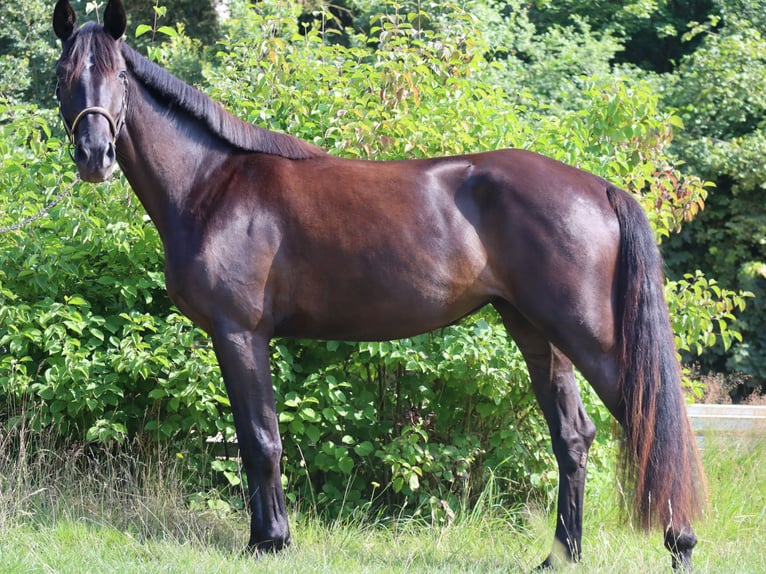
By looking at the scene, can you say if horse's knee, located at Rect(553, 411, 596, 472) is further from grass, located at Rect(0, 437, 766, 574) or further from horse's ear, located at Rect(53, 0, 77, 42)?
horse's ear, located at Rect(53, 0, 77, 42)

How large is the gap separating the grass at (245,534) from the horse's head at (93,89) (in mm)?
1811

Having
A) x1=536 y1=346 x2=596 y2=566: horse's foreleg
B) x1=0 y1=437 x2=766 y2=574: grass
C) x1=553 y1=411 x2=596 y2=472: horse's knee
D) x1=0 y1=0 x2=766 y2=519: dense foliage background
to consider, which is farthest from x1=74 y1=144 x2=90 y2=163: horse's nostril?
x1=553 y1=411 x2=596 y2=472: horse's knee

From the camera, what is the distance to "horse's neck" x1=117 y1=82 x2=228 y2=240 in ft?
14.4

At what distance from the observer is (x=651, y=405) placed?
402cm

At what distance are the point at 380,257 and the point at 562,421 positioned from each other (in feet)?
4.14

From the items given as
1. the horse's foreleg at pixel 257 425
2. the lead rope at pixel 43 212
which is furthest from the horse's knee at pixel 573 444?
the lead rope at pixel 43 212

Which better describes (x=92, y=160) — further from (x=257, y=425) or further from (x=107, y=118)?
(x=257, y=425)

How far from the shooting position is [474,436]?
17.6 feet

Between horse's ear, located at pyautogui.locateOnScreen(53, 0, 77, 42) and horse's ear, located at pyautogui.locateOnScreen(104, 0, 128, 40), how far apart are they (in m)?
0.19

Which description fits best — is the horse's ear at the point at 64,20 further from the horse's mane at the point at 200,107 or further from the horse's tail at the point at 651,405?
the horse's tail at the point at 651,405

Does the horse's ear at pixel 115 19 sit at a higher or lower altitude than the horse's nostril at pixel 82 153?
higher

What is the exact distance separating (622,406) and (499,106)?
2.54m

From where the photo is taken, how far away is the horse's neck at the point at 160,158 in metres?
4.40

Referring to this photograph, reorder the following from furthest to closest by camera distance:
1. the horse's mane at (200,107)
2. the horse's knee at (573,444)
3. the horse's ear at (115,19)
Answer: the horse's knee at (573,444) → the horse's mane at (200,107) → the horse's ear at (115,19)
